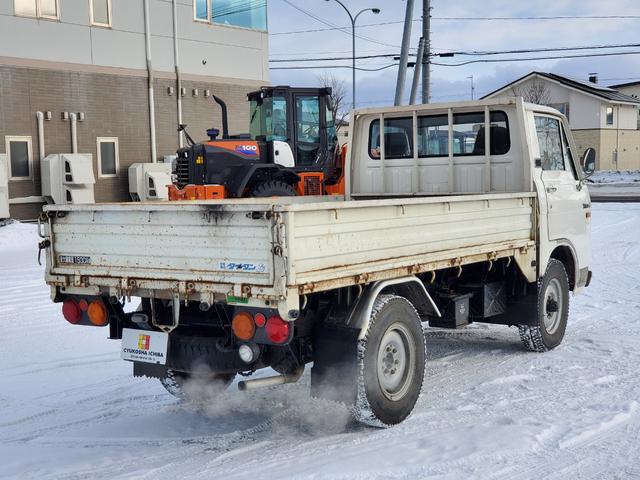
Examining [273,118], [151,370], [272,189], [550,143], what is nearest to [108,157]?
[273,118]

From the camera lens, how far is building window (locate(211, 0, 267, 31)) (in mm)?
24484

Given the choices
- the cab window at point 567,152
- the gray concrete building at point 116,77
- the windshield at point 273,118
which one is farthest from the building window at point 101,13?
the cab window at point 567,152

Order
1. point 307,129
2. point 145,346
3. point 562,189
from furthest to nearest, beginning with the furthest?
point 307,129 < point 562,189 < point 145,346

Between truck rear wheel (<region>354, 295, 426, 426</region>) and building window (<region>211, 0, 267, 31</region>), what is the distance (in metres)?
20.5

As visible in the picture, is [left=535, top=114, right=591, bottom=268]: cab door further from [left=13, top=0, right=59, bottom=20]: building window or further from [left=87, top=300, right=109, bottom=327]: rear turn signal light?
[left=13, top=0, right=59, bottom=20]: building window

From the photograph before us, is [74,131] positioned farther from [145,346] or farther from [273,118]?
[145,346]

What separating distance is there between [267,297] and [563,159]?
4759 millimetres

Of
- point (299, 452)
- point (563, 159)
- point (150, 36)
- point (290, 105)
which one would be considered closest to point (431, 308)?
point (299, 452)

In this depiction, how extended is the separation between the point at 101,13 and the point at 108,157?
395 centimetres

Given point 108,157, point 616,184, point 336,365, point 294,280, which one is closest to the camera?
point 294,280

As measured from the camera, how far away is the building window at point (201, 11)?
78.3 feet

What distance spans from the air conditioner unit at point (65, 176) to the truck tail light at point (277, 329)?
16.5 meters

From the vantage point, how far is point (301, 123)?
55.4ft

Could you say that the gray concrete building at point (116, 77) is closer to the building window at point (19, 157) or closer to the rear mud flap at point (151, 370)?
the building window at point (19, 157)
